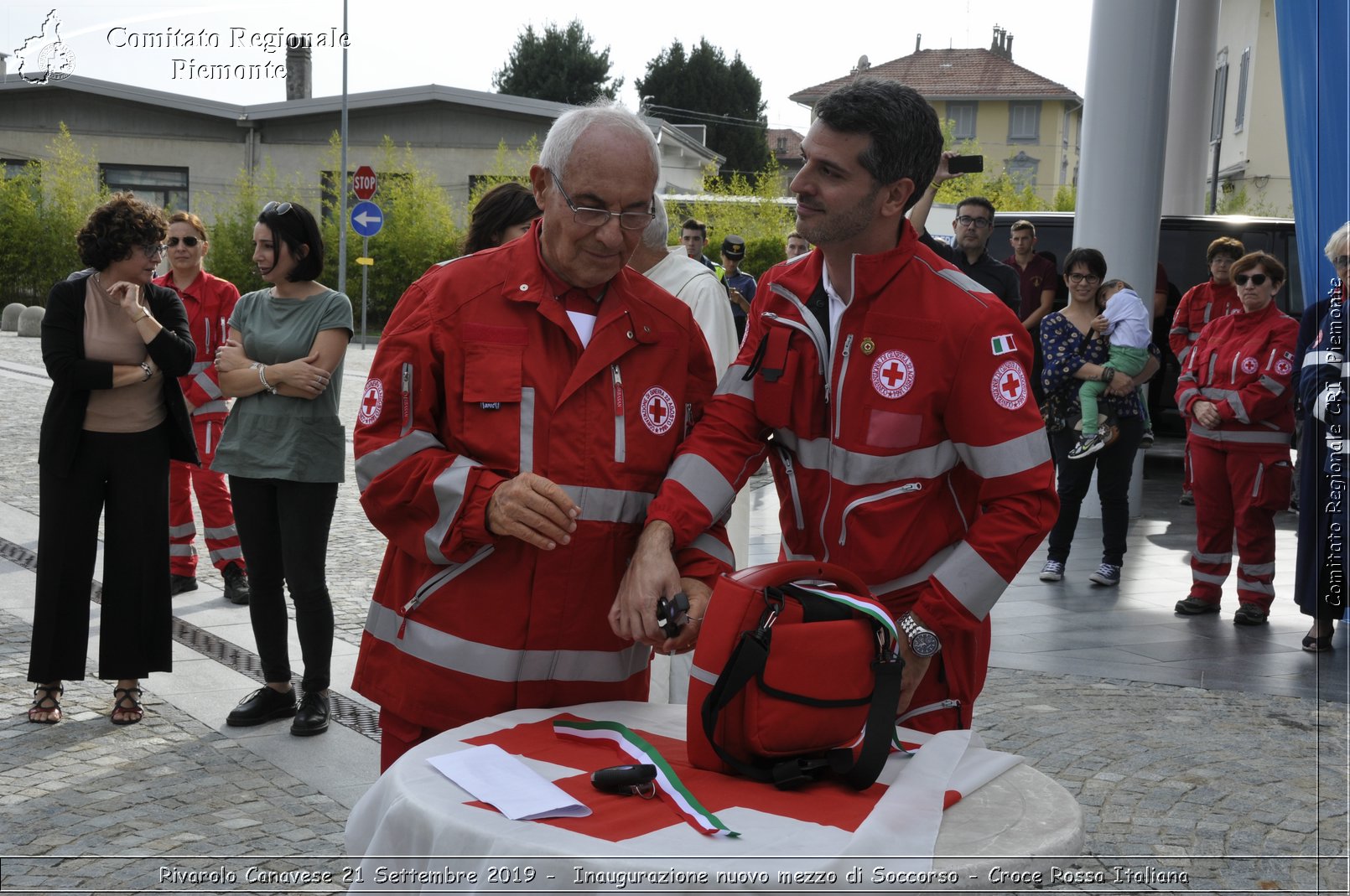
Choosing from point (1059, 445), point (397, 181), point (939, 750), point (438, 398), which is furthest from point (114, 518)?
point (397, 181)

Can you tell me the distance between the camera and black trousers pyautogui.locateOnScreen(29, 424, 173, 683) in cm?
541

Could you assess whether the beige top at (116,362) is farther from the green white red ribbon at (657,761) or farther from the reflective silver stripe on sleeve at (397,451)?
the green white red ribbon at (657,761)

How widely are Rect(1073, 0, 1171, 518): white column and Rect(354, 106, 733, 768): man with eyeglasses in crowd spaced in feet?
31.4

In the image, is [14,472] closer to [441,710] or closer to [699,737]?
[441,710]

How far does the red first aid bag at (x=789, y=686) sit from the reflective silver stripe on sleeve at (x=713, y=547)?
1.61ft

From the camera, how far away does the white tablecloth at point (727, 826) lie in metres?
1.77

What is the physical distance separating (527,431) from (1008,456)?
0.98 meters

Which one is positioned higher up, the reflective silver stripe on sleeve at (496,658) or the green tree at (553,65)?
the green tree at (553,65)

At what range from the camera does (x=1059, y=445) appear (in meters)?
9.27

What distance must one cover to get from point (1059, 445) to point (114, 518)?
6.37 m

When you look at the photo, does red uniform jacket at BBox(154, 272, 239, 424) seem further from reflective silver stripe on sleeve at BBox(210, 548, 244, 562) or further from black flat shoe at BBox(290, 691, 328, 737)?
black flat shoe at BBox(290, 691, 328, 737)

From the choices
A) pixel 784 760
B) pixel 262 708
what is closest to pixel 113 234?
pixel 262 708

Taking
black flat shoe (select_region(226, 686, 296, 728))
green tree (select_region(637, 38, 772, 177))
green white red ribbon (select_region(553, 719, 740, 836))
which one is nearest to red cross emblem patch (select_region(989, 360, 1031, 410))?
green white red ribbon (select_region(553, 719, 740, 836))

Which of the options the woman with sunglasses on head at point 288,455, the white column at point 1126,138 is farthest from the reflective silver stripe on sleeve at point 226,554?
the white column at point 1126,138
